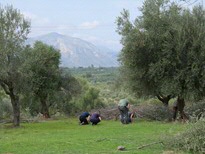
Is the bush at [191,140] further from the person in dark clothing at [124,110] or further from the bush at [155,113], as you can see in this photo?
the bush at [155,113]

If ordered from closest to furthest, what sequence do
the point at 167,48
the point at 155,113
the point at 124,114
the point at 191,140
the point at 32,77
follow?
the point at 191,140, the point at 167,48, the point at 124,114, the point at 155,113, the point at 32,77

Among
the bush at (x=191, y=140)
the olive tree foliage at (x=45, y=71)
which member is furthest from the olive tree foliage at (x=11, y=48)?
the bush at (x=191, y=140)

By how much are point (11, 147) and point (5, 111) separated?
30393mm

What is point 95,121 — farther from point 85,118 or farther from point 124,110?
point 124,110

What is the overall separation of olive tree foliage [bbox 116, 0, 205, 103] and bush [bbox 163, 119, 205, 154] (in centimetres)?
1161

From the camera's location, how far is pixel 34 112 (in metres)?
47.3

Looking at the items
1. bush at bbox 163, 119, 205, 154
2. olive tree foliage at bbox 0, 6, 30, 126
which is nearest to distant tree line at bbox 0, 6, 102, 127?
olive tree foliage at bbox 0, 6, 30, 126

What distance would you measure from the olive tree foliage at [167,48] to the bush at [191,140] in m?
11.6

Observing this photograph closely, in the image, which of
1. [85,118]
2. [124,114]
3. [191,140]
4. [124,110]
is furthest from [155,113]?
[191,140]

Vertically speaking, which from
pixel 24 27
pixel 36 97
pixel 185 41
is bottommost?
pixel 36 97

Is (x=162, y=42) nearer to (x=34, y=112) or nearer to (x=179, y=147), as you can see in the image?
(x=179, y=147)

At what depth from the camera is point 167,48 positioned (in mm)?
26094

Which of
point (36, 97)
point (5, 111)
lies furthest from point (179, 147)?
point (5, 111)

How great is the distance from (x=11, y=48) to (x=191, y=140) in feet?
53.7
